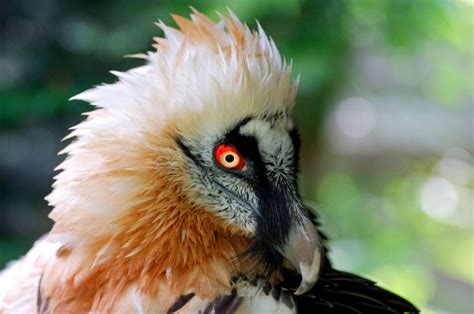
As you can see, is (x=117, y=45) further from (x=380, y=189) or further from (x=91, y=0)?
(x=380, y=189)

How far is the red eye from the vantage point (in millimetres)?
820

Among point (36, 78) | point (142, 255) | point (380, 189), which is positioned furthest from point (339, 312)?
point (380, 189)

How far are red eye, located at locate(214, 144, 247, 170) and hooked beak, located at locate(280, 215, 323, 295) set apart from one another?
0.10 metres

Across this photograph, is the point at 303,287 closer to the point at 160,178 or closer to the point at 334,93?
the point at 160,178

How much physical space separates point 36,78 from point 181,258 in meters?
1.26

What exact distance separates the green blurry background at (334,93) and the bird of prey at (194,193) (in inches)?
25.7

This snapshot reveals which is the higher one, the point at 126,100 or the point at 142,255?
the point at 126,100

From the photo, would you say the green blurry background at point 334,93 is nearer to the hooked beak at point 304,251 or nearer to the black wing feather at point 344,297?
the black wing feather at point 344,297

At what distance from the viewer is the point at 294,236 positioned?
0.82 metres

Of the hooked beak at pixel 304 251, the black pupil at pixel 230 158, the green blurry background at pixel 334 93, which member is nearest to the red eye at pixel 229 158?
the black pupil at pixel 230 158

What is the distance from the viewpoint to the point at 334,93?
215cm

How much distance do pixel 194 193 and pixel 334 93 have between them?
1.38 meters

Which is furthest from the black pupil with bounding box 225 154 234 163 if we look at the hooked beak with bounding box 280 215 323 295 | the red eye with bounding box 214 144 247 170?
the hooked beak with bounding box 280 215 323 295

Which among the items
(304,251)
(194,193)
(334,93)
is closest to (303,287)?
(304,251)
